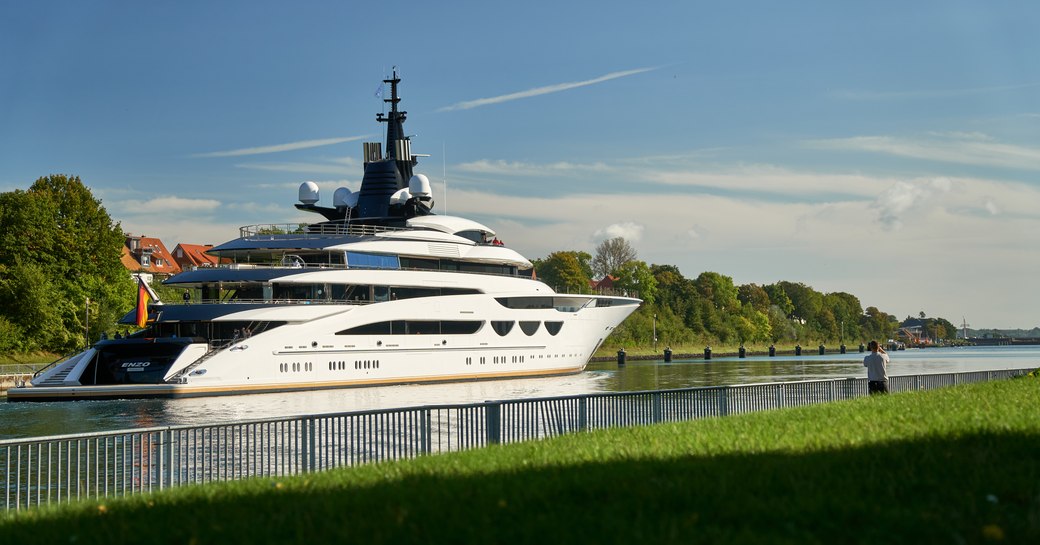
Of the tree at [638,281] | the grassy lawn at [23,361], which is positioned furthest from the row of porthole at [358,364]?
the tree at [638,281]

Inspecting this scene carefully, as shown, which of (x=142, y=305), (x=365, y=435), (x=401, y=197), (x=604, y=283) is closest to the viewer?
(x=365, y=435)

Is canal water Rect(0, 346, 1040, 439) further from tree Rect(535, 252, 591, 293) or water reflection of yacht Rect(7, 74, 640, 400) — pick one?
tree Rect(535, 252, 591, 293)

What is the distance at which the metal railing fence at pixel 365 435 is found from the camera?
40.4 ft

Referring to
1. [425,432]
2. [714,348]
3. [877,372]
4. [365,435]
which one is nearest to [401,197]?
[877,372]

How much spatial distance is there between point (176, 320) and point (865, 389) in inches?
1083

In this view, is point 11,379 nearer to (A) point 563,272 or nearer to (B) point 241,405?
(B) point 241,405

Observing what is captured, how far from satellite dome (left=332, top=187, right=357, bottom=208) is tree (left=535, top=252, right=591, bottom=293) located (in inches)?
2436

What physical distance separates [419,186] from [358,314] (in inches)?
447

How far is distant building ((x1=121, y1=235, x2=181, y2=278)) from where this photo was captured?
11419 centimetres

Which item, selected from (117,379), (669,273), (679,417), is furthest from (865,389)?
(669,273)

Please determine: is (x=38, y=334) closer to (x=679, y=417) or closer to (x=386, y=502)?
(x=679, y=417)

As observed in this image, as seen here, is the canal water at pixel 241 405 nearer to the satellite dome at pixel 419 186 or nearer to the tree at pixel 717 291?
the satellite dome at pixel 419 186

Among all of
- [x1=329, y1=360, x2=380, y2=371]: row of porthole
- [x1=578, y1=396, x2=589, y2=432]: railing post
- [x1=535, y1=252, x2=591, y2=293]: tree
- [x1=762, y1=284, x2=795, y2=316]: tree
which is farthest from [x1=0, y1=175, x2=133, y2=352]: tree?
[x1=762, y1=284, x2=795, y2=316]: tree

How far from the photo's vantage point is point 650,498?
24.4 ft
